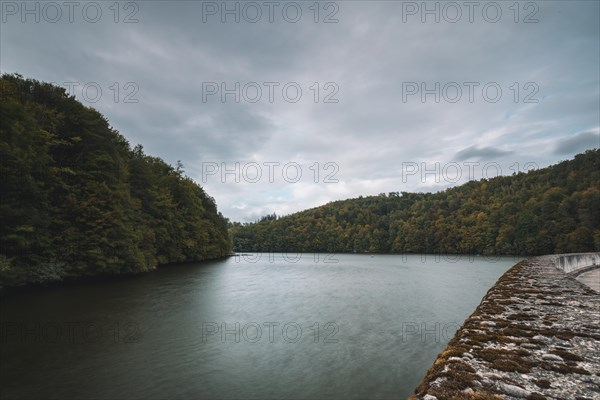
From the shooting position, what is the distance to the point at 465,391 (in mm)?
2928

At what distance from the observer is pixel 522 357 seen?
3.78 metres

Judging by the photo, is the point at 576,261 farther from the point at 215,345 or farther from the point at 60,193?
the point at 60,193

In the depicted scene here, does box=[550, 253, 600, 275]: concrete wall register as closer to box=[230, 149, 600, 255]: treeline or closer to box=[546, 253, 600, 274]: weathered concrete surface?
box=[546, 253, 600, 274]: weathered concrete surface

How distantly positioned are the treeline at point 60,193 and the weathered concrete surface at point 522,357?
72.6 feet

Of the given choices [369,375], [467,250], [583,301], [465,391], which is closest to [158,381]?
[369,375]

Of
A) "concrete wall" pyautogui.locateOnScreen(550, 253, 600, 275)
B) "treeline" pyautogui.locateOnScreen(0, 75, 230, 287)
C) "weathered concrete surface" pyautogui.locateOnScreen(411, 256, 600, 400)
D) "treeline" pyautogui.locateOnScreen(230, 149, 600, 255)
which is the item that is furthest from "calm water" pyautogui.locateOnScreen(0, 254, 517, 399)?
"treeline" pyautogui.locateOnScreen(230, 149, 600, 255)

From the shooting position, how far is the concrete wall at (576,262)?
2233 centimetres

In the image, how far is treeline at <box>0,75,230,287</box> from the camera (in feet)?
59.9

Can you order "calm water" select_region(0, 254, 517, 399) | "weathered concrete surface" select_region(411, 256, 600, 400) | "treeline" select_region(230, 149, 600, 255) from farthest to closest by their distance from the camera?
"treeline" select_region(230, 149, 600, 255) < "calm water" select_region(0, 254, 517, 399) < "weathered concrete surface" select_region(411, 256, 600, 400)

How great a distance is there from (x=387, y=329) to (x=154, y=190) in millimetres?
41895

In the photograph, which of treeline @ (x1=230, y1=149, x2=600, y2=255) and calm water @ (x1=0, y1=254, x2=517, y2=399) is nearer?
calm water @ (x1=0, y1=254, x2=517, y2=399)

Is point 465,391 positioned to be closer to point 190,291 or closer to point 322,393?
point 322,393

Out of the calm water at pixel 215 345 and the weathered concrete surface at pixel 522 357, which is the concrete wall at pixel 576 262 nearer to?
the calm water at pixel 215 345

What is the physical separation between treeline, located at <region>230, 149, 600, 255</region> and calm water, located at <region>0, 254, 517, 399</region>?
71.2 metres
